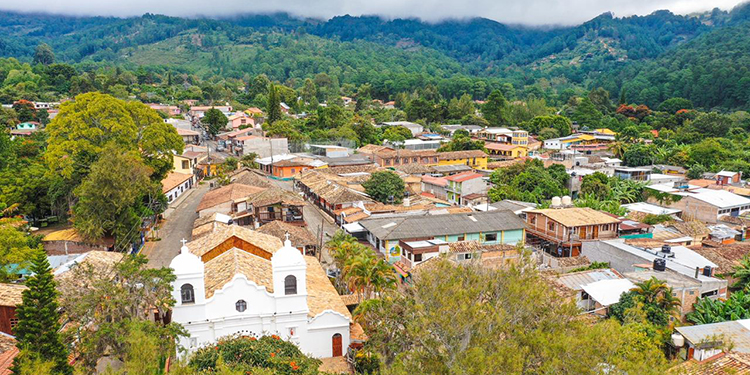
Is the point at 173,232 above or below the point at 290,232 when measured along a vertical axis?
below

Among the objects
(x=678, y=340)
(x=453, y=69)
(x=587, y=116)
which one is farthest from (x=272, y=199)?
(x=453, y=69)

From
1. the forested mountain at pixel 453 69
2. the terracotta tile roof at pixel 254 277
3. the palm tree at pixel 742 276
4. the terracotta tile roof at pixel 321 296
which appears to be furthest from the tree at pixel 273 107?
the palm tree at pixel 742 276

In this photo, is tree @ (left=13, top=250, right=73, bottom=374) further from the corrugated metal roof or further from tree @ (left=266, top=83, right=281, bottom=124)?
tree @ (left=266, top=83, right=281, bottom=124)

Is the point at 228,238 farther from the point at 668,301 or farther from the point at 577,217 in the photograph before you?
the point at 577,217

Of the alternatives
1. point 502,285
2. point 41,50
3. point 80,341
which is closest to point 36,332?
point 80,341

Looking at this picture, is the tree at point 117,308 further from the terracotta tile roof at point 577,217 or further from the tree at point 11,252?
the terracotta tile roof at point 577,217
